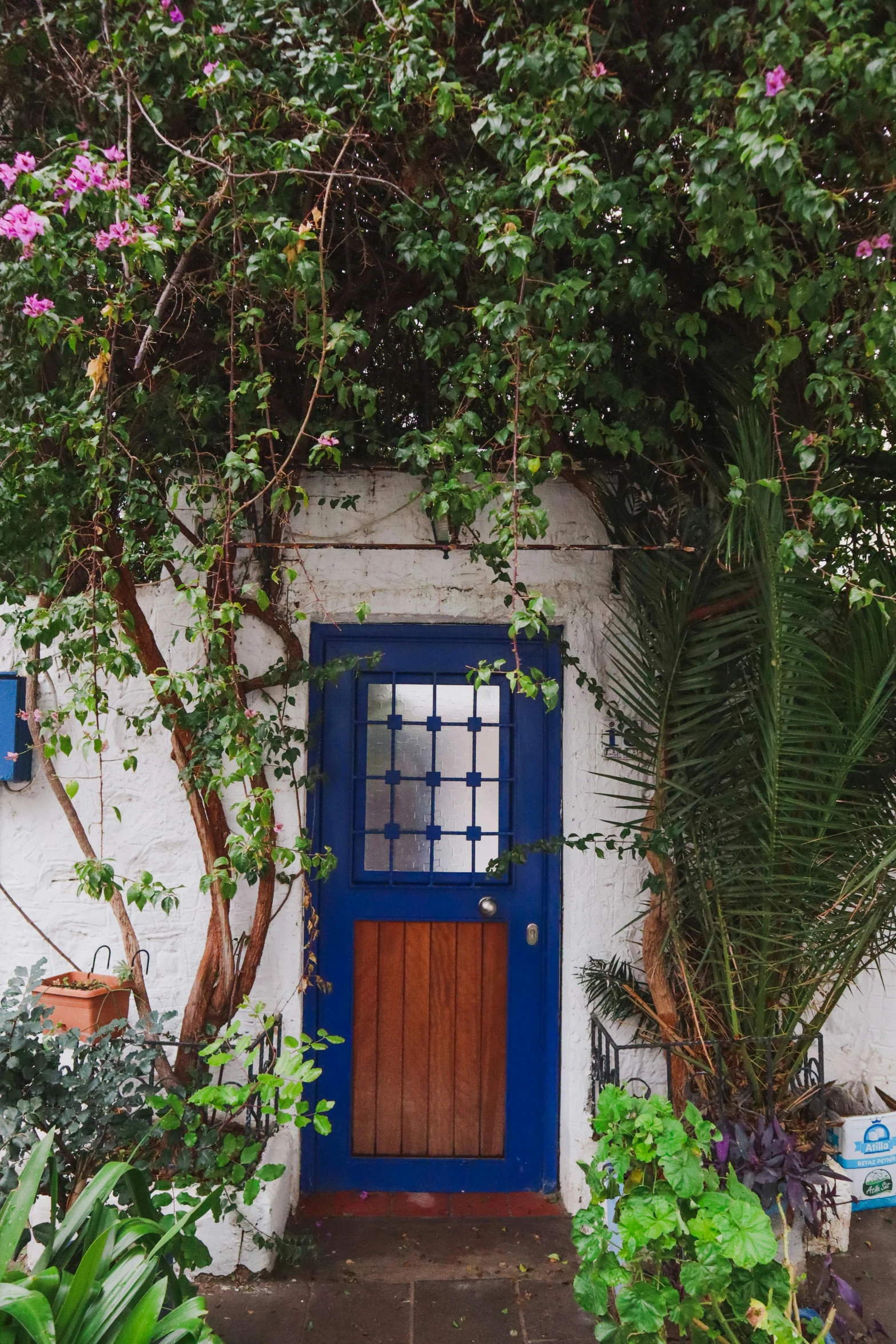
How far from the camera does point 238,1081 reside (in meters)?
3.15

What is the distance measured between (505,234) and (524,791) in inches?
78.2

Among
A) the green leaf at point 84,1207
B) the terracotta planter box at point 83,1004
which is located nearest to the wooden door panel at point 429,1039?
the terracotta planter box at point 83,1004

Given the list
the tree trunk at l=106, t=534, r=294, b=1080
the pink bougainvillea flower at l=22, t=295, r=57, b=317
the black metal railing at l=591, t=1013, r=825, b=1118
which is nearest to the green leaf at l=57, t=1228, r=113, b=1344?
the tree trunk at l=106, t=534, r=294, b=1080

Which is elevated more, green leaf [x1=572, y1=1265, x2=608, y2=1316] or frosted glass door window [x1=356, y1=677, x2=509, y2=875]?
frosted glass door window [x1=356, y1=677, x2=509, y2=875]

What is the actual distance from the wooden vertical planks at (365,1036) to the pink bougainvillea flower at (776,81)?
2.91m

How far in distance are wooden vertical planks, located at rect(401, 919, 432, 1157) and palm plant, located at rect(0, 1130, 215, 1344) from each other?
125 centimetres

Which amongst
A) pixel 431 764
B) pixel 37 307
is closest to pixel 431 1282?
pixel 431 764

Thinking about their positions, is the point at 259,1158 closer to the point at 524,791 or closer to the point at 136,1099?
the point at 136,1099

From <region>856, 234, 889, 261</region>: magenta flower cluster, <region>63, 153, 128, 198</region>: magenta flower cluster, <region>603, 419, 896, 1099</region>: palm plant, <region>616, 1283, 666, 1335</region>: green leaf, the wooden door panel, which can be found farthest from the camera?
the wooden door panel

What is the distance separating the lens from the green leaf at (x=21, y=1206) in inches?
75.5

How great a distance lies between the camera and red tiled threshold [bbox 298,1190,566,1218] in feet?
10.6

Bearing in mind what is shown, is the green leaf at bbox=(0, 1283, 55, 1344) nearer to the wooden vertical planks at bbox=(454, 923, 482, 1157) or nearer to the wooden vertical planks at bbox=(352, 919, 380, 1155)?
the wooden vertical planks at bbox=(352, 919, 380, 1155)

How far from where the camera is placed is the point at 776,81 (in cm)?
211

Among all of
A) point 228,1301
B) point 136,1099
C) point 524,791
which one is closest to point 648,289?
point 524,791
